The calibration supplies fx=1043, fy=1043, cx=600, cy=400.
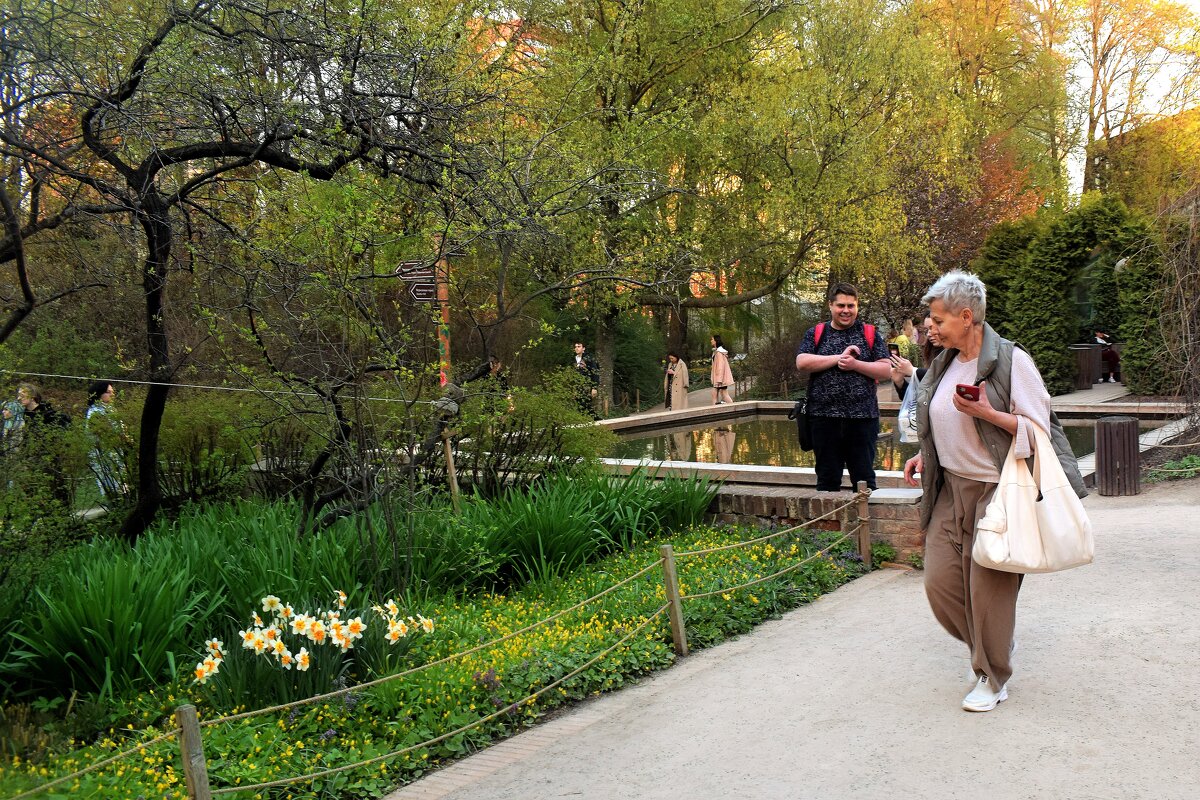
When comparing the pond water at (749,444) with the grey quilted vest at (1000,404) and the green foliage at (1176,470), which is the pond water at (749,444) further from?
the grey quilted vest at (1000,404)

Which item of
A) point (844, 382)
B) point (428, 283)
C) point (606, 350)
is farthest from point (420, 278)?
point (606, 350)

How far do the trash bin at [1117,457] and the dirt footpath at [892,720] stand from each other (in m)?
3.94

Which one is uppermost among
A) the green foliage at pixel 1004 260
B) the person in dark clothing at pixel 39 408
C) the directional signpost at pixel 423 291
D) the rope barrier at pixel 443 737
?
the green foliage at pixel 1004 260

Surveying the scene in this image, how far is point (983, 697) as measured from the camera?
4.82 m

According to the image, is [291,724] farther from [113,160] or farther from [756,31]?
[756,31]

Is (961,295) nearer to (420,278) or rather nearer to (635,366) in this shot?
(420,278)

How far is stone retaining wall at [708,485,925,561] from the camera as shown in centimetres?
785

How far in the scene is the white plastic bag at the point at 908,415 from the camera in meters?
11.5

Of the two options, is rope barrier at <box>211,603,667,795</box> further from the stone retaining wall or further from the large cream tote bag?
the stone retaining wall

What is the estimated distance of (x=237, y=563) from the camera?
20.9ft

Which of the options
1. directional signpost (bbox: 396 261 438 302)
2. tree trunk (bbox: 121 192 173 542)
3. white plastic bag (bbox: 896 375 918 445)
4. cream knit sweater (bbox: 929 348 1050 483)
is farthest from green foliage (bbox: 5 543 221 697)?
white plastic bag (bbox: 896 375 918 445)

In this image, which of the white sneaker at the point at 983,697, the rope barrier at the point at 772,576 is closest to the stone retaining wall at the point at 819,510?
the rope barrier at the point at 772,576

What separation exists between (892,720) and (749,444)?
35.4 ft

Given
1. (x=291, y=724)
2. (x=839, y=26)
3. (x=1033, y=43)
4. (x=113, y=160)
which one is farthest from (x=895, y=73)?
(x=291, y=724)
